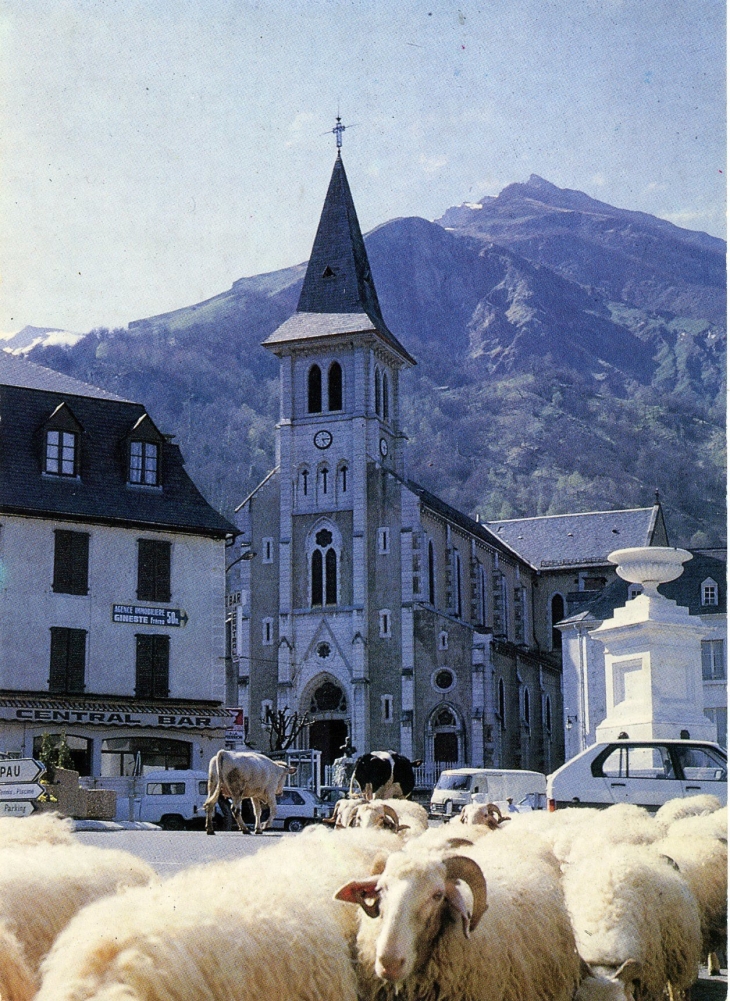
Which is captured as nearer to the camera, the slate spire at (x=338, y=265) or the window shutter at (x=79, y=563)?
the window shutter at (x=79, y=563)

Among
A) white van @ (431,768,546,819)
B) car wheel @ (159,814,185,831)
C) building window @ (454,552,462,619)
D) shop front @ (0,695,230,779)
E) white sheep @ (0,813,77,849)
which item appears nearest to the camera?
white sheep @ (0,813,77,849)

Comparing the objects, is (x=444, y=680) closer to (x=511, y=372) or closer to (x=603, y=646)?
(x=603, y=646)

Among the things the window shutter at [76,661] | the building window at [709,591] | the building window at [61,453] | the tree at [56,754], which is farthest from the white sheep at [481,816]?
the building window at [709,591]

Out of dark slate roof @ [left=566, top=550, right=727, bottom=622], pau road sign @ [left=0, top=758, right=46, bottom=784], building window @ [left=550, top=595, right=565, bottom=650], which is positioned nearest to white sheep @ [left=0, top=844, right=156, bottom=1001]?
pau road sign @ [left=0, top=758, right=46, bottom=784]

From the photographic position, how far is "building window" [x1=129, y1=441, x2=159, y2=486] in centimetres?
4709

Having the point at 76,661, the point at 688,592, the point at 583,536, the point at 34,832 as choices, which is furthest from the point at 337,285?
the point at 34,832

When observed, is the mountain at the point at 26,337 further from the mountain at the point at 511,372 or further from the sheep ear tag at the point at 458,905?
the mountain at the point at 511,372

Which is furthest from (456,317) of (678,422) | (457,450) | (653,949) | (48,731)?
(653,949)

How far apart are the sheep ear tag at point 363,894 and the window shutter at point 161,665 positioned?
3896 cm

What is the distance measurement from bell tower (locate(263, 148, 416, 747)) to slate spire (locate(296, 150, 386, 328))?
58 mm

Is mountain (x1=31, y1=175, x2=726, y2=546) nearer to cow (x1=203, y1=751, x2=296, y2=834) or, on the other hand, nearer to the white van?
the white van

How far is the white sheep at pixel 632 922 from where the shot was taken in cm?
865

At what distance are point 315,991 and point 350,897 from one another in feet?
2.65

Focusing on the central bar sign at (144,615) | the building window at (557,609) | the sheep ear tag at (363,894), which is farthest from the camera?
the building window at (557,609)
